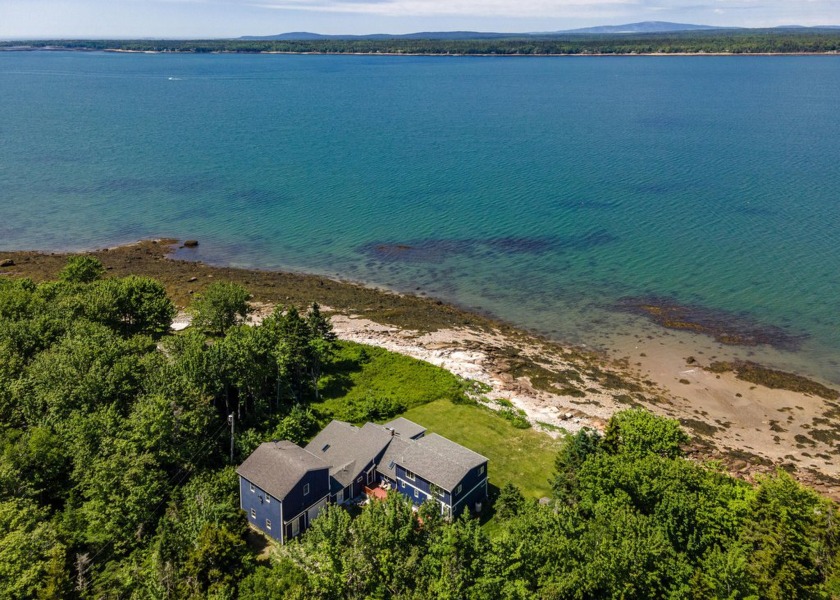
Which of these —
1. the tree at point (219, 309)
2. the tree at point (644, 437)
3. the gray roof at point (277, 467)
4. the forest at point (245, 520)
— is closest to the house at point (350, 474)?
the gray roof at point (277, 467)

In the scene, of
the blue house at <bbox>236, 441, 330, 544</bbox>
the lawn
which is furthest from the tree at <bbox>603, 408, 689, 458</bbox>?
the blue house at <bbox>236, 441, 330, 544</bbox>

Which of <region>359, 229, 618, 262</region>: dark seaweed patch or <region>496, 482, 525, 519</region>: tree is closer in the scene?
<region>496, 482, 525, 519</region>: tree

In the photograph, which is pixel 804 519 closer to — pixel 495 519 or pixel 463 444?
pixel 495 519

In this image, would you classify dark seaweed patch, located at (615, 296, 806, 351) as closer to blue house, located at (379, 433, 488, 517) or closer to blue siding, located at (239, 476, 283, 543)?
blue house, located at (379, 433, 488, 517)

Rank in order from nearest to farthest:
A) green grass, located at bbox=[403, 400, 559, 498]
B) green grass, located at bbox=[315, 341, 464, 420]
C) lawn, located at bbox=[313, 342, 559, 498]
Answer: green grass, located at bbox=[403, 400, 559, 498]
lawn, located at bbox=[313, 342, 559, 498]
green grass, located at bbox=[315, 341, 464, 420]

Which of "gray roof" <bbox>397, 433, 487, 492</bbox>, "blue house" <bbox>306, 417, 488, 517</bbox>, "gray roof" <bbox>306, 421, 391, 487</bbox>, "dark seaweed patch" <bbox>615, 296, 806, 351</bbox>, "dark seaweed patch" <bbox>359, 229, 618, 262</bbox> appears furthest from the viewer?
"dark seaweed patch" <bbox>359, 229, 618, 262</bbox>

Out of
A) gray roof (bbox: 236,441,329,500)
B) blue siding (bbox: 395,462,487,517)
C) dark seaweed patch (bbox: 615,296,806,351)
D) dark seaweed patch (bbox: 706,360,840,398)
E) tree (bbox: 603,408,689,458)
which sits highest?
tree (bbox: 603,408,689,458)

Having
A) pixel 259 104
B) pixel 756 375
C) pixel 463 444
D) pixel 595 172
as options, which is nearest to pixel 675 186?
pixel 595 172
